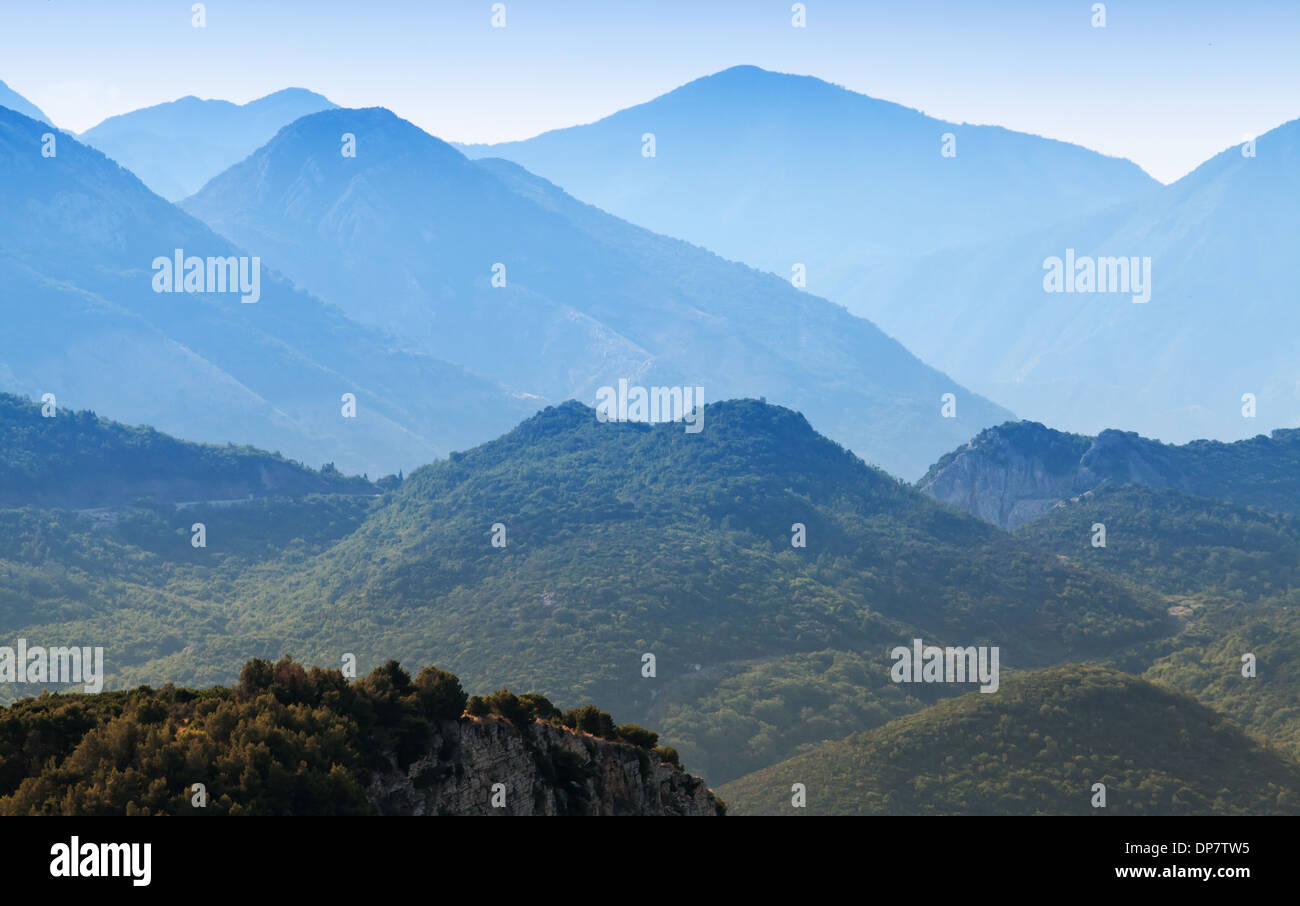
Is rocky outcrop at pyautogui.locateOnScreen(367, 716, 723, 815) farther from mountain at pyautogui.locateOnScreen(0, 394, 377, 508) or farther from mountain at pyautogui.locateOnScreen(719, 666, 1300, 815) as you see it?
mountain at pyautogui.locateOnScreen(0, 394, 377, 508)

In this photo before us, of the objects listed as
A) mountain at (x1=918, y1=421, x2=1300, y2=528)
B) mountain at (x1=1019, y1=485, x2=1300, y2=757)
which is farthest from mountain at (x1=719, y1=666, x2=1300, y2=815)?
mountain at (x1=918, y1=421, x2=1300, y2=528)

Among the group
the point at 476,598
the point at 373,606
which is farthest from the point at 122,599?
the point at 476,598

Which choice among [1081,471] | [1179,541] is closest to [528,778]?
[1179,541]

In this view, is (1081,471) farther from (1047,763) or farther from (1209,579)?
(1047,763)

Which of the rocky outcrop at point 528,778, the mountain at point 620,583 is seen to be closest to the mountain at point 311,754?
the rocky outcrop at point 528,778

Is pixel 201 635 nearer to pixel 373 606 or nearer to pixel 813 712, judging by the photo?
pixel 373 606
